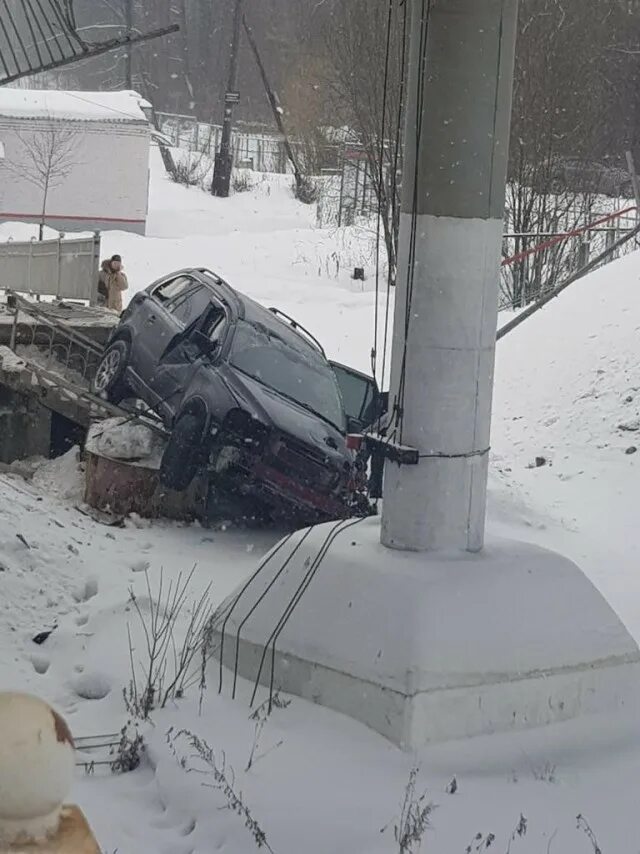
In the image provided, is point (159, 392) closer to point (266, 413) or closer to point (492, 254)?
point (266, 413)

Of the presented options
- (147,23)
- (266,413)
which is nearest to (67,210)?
(147,23)

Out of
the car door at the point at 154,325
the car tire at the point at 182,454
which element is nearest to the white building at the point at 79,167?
the car door at the point at 154,325

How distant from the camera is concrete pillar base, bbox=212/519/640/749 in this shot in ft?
18.2

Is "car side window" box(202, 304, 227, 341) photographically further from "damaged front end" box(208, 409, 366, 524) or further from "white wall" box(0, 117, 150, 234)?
"white wall" box(0, 117, 150, 234)

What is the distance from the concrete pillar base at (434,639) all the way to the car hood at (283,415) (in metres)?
3.34

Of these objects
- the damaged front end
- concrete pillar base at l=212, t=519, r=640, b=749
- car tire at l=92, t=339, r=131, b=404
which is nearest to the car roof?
car tire at l=92, t=339, r=131, b=404

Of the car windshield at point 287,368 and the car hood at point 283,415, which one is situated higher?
the car windshield at point 287,368

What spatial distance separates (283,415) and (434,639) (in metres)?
4.66

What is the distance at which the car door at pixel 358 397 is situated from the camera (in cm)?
1114

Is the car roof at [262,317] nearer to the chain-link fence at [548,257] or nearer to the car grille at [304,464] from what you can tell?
the car grille at [304,464]

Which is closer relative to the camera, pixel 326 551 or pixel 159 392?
pixel 326 551

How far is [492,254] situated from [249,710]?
2613 mm

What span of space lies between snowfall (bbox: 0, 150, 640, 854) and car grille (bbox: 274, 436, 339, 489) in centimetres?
70

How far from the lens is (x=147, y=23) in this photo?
5772 centimetres
